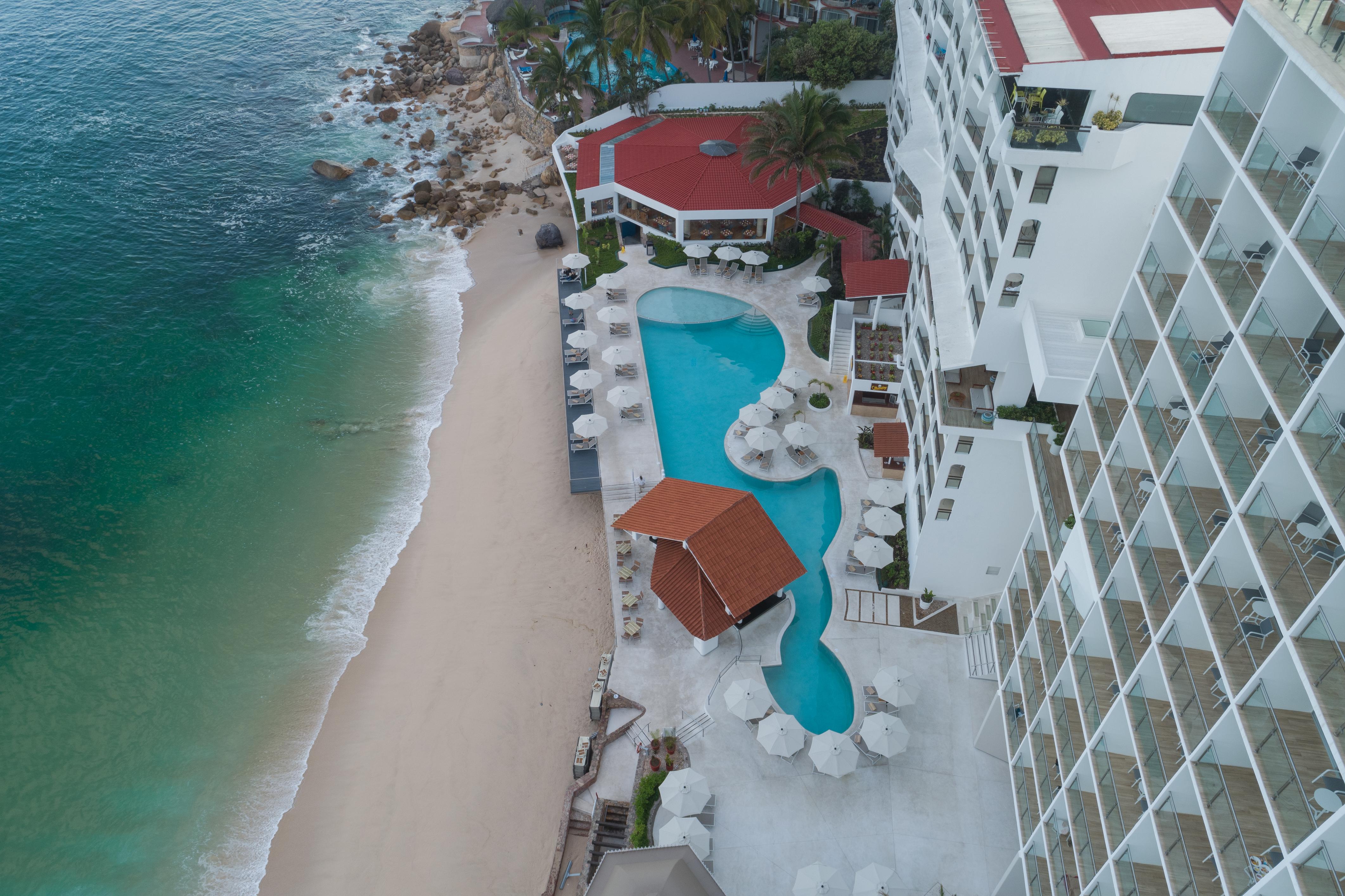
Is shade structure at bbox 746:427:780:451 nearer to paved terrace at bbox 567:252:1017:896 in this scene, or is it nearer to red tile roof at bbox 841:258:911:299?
paved terrace at bbox 567:252:1017:896

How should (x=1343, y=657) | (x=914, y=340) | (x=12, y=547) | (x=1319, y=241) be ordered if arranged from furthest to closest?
(x=12, y=547), (x=914, y=340), (x=1319, y=241), (x=1343, y=657)

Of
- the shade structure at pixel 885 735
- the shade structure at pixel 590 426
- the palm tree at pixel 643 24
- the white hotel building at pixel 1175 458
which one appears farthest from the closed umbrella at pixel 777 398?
the palm tree at pixel 643 24

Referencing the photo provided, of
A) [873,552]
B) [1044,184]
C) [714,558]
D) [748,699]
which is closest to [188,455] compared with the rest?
[714,558]

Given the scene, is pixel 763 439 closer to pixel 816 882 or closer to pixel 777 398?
pixel 777 398

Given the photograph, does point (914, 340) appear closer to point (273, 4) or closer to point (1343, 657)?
point (1343, 657)

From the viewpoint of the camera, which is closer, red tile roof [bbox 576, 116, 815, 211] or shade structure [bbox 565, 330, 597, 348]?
shade structure [bbox 565, 330, 597, 348]

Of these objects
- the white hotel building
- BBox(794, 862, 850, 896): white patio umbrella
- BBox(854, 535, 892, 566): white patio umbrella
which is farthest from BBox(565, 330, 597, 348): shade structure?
BBox(794, 862, 850, 896): white patio umbrella

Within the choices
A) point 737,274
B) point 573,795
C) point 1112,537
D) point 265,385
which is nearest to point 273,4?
point 265,385
